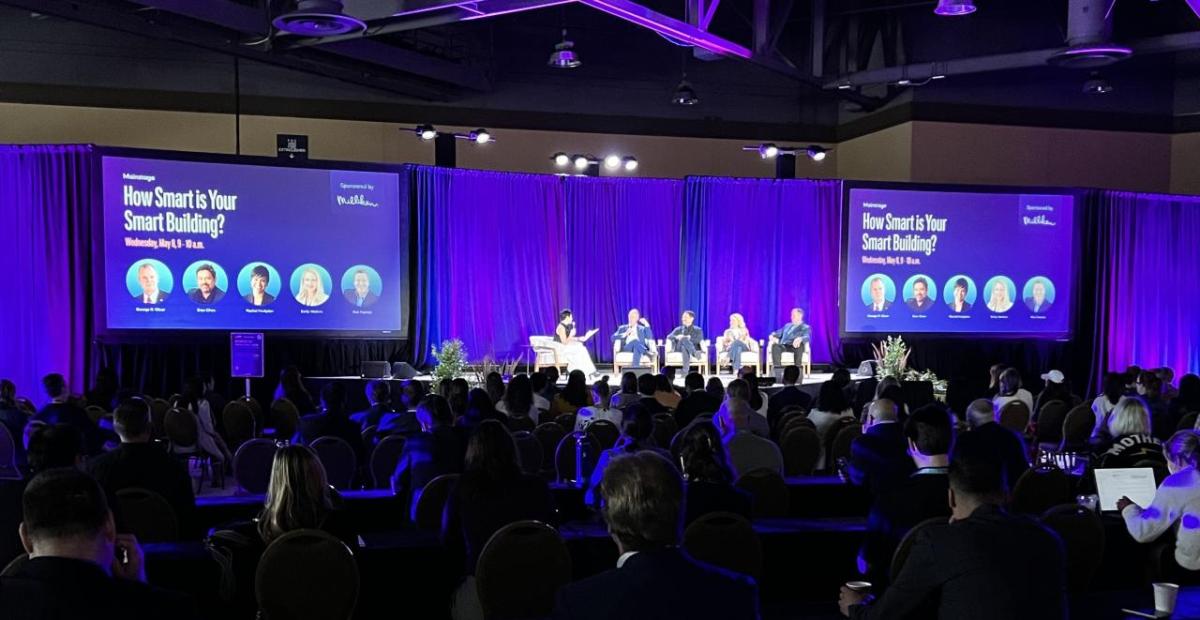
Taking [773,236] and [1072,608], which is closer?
[1072,608]

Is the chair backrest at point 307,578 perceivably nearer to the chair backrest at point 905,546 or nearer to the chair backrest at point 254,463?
the chair backrest at point 905,546

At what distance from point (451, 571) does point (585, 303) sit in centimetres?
1280

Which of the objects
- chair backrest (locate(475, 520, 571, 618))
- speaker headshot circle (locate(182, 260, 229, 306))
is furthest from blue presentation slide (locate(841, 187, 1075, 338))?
chair backrest (locate(475, 520, 571, 618))

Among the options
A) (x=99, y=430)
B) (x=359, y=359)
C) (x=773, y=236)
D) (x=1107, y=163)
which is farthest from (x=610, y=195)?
(x=99, y=430)

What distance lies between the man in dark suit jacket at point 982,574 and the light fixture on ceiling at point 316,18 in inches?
298

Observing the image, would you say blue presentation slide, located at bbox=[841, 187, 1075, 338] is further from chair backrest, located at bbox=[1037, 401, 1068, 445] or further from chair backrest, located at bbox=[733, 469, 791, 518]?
chair backrest, located at bbox=[733, 469, 791, 518]

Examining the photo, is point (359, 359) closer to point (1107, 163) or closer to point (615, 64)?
point (615, 64)

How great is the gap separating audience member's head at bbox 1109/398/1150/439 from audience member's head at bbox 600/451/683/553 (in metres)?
4.59

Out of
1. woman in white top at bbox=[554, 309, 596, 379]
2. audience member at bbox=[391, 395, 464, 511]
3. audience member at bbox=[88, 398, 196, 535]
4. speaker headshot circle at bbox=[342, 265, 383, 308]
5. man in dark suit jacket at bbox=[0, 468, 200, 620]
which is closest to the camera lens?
man in dark suit jacket at bbox=[0, 468, 200, 620]

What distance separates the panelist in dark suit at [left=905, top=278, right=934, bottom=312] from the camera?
53.0 ft

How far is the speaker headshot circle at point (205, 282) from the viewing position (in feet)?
42.9

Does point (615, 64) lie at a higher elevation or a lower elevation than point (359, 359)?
higher

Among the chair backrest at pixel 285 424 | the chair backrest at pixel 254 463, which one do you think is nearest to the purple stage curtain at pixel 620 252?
the chair backrest at pixel 285 424

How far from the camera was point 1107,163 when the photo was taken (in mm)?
18516
